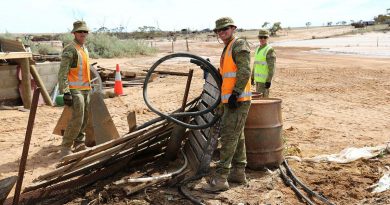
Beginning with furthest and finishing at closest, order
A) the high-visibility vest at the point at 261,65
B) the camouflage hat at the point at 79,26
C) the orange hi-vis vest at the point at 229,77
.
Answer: the high-visibility vest at the point at 261,65 → the camouflage hat at the point at 79,26 → the orange hi-vis vest at the point at 229,77

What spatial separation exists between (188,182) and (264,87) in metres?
3.40

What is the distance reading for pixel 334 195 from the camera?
16.3ft

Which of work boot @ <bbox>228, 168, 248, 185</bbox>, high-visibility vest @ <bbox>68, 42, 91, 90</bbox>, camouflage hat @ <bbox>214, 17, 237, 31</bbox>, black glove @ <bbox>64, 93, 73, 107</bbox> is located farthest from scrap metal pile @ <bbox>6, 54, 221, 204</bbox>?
high-visibility vest @ <bbox>68, 42, 91, 90</bbox>

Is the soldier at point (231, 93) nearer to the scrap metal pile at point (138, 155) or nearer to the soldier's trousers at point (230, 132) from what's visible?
the soldier's trousers at point (230, 132)

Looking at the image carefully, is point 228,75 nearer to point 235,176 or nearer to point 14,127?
point 235,176

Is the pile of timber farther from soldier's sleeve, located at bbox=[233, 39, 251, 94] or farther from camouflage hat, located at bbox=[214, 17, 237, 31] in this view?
camouflage hat, located at bbox=[214, 17, 237, 31]

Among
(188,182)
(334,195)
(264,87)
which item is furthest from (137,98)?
(334,195)

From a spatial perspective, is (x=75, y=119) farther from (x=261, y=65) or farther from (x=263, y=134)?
(x=261, y=65)

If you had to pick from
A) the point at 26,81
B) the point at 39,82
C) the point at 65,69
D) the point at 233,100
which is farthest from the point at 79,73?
the point at 39,82

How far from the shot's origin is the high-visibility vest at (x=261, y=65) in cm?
777

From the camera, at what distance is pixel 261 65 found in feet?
25.8

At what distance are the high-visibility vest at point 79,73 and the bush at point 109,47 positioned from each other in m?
22.4

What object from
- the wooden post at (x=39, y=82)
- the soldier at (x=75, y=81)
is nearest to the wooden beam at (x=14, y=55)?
the wooden post at (x=39, y=82)

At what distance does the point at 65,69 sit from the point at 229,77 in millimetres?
2747
